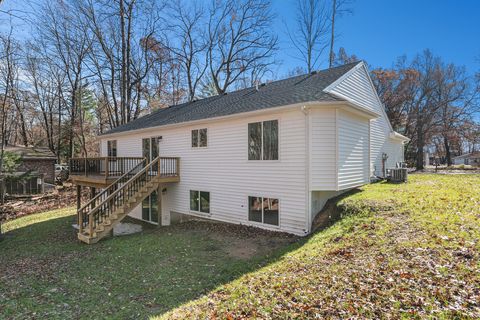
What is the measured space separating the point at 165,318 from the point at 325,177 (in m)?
6.44

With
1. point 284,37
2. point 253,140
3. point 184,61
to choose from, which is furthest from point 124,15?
point 253,140

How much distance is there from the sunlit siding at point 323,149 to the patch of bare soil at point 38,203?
18.9m

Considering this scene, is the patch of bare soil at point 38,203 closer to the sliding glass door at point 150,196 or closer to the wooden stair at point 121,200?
the sliding glass door at point 150,196

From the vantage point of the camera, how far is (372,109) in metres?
14.0

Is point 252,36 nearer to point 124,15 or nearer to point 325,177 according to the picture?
point 124,15

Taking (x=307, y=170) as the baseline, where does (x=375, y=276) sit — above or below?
below

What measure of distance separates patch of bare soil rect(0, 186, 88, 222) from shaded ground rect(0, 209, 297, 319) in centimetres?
710

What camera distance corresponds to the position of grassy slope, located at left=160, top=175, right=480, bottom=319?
365 cm

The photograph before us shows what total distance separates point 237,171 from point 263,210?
1.89 m

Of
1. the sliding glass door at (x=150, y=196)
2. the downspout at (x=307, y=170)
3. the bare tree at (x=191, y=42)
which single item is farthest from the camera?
the bare tree at (x=191, y=42)

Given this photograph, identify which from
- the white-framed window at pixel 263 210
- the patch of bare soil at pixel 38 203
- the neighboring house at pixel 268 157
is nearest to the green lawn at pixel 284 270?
the white-framed window at pixel 263 210

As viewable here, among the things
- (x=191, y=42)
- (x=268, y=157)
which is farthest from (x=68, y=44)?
(x=268, y=157)

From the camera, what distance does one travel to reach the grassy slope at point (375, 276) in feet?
12.0

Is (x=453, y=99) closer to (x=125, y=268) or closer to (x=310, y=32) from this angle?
(x=310, y=32)
